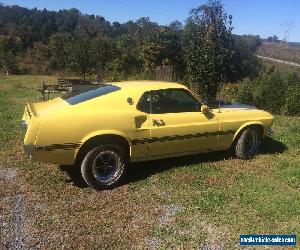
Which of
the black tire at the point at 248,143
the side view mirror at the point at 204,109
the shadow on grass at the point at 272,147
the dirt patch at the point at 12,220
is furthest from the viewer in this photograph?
the shadow on grass at the point at 272,147

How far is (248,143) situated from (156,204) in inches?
118

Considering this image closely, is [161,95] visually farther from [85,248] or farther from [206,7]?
[206,7]

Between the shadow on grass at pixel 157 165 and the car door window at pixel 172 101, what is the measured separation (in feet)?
3.74

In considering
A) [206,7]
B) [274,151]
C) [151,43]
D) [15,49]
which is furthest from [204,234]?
[15,49]

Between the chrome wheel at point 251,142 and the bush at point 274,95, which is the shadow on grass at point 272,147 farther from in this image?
the bush at point 274,95

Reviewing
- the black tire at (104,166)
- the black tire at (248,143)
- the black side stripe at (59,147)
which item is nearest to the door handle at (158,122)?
the black tire at (104,166)

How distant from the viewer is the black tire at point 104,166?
6.12 metres

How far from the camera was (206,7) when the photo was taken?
1609 centimetres

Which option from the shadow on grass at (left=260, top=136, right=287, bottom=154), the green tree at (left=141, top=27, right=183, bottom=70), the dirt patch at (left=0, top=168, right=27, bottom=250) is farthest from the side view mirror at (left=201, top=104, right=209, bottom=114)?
the green tree at (left=141, top=27, right=183, bottom=70)

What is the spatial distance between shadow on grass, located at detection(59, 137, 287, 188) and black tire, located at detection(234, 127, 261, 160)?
1.01 ft

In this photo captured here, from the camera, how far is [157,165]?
744 cm

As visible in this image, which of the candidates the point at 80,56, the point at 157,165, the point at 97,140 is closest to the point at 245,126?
the point at 157,165

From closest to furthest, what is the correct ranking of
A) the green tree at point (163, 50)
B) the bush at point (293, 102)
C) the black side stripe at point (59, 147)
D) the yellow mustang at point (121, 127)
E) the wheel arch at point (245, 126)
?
the black side stripe at point (59, 147)
the yellow mustang at point (121, 127)
the wheel arch at point (245, 126)
the bush at point (293, 102)
the green tree at point (163, 50)

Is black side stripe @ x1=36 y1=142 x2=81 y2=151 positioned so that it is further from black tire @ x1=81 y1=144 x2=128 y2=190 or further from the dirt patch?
the dirt patch
